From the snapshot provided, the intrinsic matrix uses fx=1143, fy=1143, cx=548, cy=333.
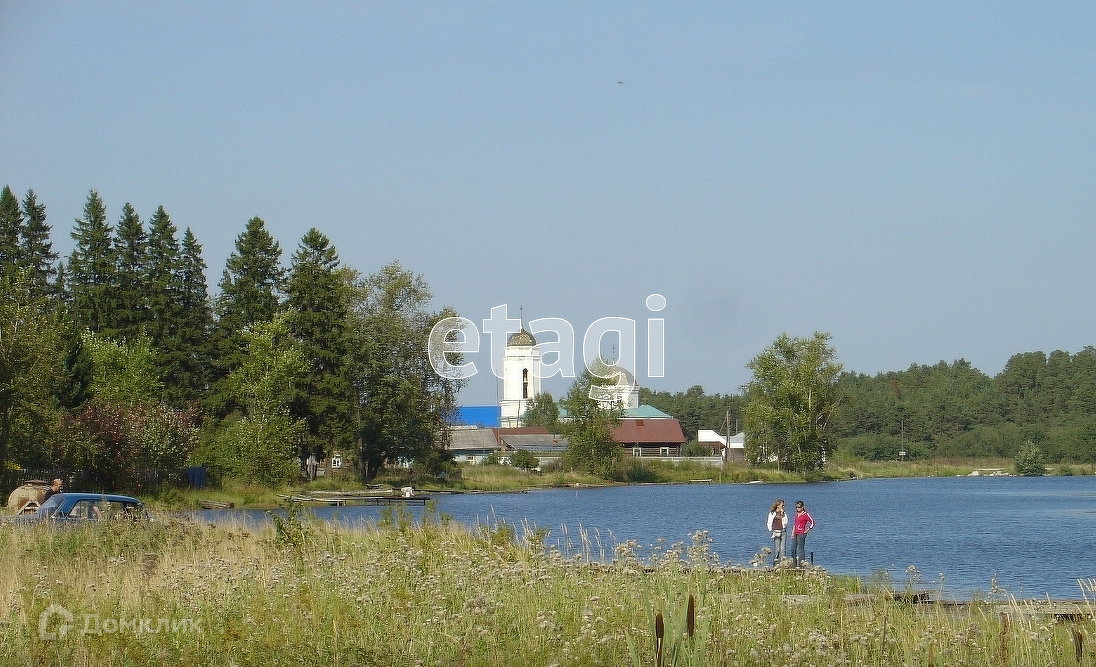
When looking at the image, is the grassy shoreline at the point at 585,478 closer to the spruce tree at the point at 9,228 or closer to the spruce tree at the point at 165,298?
the spruce tree at the point at 165,298

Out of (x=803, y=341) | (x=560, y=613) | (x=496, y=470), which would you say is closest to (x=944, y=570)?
(x=560, y=613)

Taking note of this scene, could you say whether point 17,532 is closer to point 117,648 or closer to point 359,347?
point 117,648

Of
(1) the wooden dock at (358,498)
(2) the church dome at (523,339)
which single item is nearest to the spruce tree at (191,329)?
(1) the wooden dock at (358,498)

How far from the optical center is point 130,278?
6750 centimetres

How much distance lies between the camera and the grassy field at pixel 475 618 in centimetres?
946

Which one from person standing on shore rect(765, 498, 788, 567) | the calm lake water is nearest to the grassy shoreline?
the calm lake water

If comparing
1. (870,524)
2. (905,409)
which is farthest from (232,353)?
(905,409)

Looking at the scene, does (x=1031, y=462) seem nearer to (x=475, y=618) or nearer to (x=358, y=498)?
(x=358, y=498)

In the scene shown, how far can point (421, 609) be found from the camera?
10953 mm

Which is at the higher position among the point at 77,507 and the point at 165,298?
the point at 165,298

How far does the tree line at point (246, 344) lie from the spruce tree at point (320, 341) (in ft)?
0.27

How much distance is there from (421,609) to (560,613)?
135cm

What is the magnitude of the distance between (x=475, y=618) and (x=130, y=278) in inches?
2450

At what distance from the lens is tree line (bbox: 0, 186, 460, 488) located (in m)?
58.0
